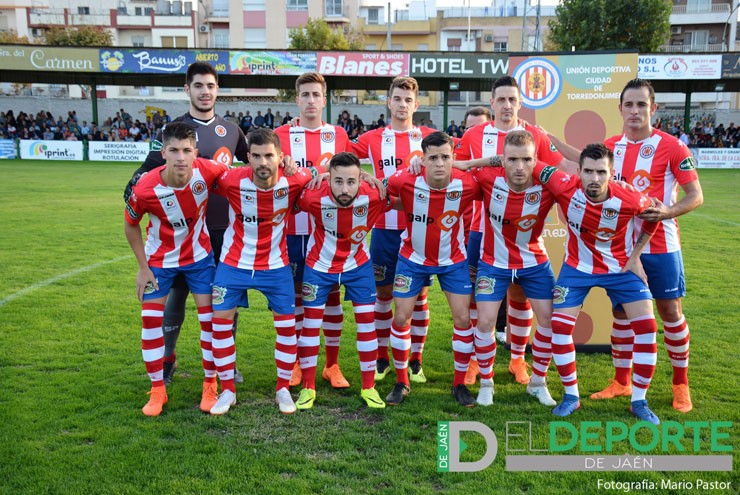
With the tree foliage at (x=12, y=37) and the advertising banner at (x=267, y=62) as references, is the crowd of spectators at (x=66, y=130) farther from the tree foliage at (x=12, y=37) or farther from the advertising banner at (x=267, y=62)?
the tree foliage at (x=12, y=37)

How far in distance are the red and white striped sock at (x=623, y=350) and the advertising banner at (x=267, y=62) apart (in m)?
23.2

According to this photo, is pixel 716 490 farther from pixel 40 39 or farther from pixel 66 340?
pixel 40 39

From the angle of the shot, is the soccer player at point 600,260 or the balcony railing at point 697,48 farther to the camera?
the balcony railing at point 697,48

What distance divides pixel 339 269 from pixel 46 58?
86.2 feet

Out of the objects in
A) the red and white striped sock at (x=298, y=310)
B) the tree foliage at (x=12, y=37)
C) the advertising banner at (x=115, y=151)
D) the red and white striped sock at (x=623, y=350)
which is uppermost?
the tree foliage at (x=12, y=37)

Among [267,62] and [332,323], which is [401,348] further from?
[267,62]

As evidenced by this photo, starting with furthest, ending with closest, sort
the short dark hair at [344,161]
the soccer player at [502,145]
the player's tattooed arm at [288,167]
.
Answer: the soccer player at [502,145]
the player's tattooed arm at [288,167]
the short dark hair at [344,161]

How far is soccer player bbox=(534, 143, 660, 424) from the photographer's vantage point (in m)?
4.17

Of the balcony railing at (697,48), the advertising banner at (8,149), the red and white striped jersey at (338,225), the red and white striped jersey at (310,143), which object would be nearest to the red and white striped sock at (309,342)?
the red and white striped jersey at (338,225)

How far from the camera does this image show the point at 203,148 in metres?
4.80

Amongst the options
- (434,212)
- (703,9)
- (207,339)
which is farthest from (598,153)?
(703,9)

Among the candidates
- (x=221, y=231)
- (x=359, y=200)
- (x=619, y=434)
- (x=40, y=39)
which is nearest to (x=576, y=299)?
(x=619, y=434)

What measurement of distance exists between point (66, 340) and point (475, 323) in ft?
12.6

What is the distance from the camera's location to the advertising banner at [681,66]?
25344 mm
